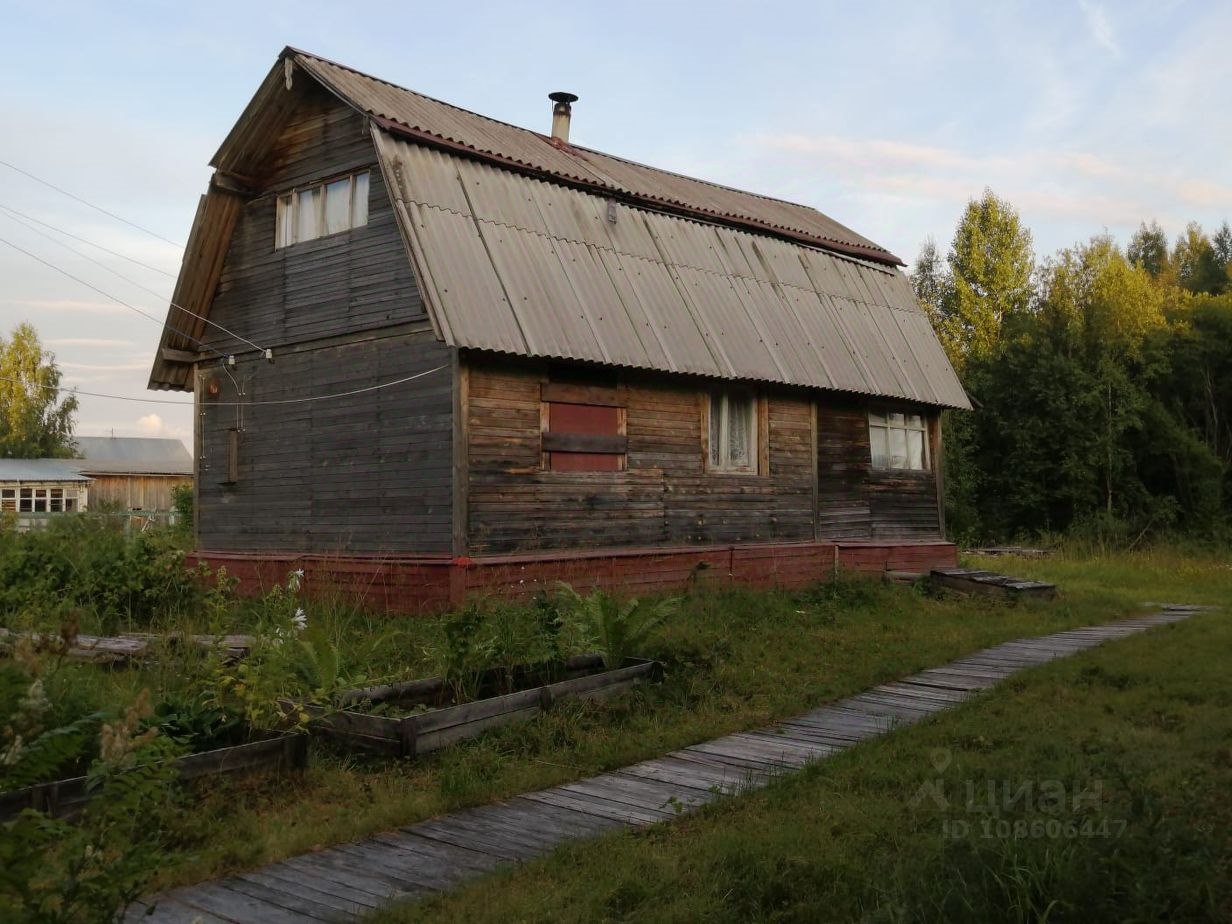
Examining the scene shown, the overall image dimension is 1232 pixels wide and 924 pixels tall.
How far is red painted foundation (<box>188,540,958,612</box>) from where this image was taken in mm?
12461

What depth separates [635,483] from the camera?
14.8m

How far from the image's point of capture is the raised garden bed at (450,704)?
21.7 ft

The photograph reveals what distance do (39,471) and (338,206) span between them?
41.3m

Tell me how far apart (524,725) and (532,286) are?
7559 millimetres

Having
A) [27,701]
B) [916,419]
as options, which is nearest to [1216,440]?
[916,419]

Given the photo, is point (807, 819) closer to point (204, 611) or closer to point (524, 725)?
point (524, 725)

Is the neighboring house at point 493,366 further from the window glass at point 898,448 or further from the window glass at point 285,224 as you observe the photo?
the window glass at point 898,448

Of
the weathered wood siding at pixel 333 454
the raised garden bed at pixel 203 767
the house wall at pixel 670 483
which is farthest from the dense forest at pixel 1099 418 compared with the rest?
the raised garden bed at pixel 203 767

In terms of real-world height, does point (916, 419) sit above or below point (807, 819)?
above

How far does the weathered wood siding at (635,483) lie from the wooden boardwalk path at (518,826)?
566 cm

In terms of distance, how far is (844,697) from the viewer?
9062mm

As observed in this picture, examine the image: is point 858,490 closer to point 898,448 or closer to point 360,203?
point 898,448

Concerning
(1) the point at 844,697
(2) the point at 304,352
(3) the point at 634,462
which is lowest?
(1) the point at 844,697

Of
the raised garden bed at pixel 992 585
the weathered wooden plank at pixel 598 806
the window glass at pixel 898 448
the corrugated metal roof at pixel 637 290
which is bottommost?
the weathered wooden plank at pixel 598 806
